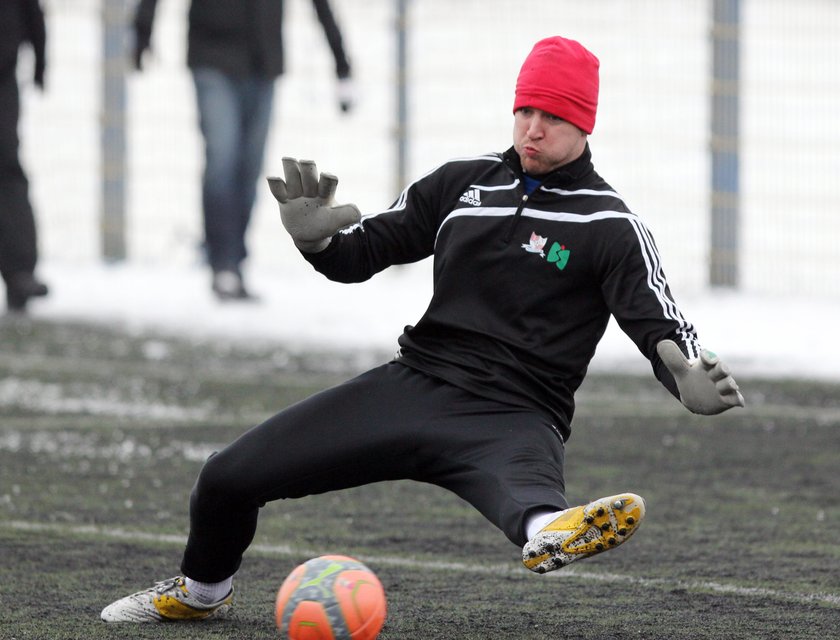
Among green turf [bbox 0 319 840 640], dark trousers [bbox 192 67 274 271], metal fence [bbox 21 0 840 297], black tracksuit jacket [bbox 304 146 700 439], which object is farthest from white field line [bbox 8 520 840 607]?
metal fence [bbox 21 0 840 297]

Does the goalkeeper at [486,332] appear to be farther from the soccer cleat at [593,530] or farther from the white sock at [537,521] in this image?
the soccer cleat at [593,530]

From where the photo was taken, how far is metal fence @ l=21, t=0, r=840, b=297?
1449 cm

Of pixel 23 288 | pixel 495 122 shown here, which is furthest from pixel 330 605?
pixel 495 122

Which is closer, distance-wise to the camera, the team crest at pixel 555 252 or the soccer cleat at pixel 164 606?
the team crest at pixel 555 252

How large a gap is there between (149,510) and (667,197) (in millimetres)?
8479

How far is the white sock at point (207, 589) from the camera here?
505cm

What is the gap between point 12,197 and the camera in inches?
461

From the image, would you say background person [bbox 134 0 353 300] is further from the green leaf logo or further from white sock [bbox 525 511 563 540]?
white sock [bbox 525 511 563 540]

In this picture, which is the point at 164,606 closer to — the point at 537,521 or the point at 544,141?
the point at 537,521

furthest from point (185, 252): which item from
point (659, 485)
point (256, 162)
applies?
point (659, 485)

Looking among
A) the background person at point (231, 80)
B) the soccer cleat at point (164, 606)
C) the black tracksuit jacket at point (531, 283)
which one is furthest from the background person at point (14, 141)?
the black tracksuit jacket at point (531, 283)

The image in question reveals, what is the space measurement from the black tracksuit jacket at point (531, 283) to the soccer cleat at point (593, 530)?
22.5 inches

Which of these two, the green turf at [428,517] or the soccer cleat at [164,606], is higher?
the soccer cleat at [164,606]

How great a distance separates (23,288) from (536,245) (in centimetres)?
767
